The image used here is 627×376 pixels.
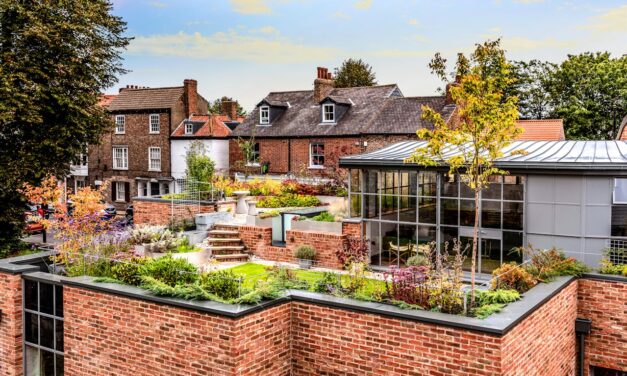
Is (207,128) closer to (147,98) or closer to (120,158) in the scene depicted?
(147,98)

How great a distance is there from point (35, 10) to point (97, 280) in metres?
14.6

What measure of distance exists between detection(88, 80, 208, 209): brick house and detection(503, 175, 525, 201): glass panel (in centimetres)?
3006

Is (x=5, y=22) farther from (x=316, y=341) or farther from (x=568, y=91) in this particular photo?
(x=568, y=91)

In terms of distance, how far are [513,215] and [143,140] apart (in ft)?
108

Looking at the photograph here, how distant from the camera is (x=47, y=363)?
42.4ft

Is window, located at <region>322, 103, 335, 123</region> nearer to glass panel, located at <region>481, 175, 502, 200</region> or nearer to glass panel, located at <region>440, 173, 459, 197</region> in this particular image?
glass panel, located at <region>440, 173, 459, 197</region>

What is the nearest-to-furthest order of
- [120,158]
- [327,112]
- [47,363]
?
[47,363]
[327,112]
[120,158]

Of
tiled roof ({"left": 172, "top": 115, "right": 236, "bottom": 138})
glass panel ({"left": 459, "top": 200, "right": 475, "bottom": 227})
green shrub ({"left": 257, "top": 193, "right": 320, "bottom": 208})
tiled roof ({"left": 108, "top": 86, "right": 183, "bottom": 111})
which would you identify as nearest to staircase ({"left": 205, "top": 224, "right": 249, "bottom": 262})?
green shrub ({"left": 257, "top": 193, "right": 320, "bottom": 208})

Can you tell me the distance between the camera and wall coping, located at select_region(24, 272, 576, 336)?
8.75 meters

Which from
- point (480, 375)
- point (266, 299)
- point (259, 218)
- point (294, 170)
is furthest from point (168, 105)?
point (480, 375)

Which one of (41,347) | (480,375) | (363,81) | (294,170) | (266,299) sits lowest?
(41,347)

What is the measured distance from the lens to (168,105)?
40.9m

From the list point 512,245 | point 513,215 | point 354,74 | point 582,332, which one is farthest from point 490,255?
point 354,74

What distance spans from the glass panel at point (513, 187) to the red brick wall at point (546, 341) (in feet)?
9.73
